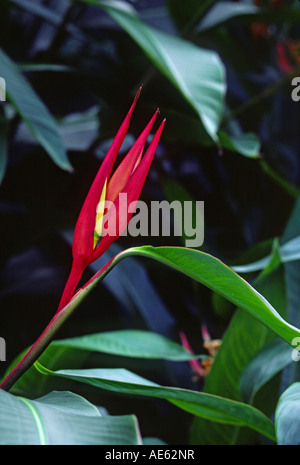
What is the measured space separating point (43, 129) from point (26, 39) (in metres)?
0.50

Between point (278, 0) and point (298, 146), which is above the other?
point (278, 0)

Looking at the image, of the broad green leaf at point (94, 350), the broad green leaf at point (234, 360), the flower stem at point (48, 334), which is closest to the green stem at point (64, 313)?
the flower stem at point (48, 334)

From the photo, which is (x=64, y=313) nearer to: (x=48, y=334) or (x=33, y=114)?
(x=48, y=334)

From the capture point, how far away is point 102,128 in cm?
71

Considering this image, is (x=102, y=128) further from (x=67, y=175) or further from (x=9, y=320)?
(x=9, y=320)

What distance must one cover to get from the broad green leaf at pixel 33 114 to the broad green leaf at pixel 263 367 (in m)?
0.27

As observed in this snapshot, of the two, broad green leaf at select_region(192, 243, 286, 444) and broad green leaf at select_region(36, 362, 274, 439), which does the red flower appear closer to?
broad green leaf at select_region(36, 362, 274, 439)

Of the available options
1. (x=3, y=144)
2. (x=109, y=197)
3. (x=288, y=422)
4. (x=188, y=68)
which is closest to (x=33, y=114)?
(x=3, y=144)

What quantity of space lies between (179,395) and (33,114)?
0.35 metres

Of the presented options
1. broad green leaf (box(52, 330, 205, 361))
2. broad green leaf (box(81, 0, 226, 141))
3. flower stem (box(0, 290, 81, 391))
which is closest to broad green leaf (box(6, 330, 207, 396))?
broad green leaf (box(52, 330, 205, 361))

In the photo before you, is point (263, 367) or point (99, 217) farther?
point (263, 367)

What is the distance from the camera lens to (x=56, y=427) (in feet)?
0.79

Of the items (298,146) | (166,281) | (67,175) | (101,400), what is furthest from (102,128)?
(298,146)

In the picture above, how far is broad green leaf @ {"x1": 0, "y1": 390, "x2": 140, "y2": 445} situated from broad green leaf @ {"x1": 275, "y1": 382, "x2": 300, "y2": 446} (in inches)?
3.3
